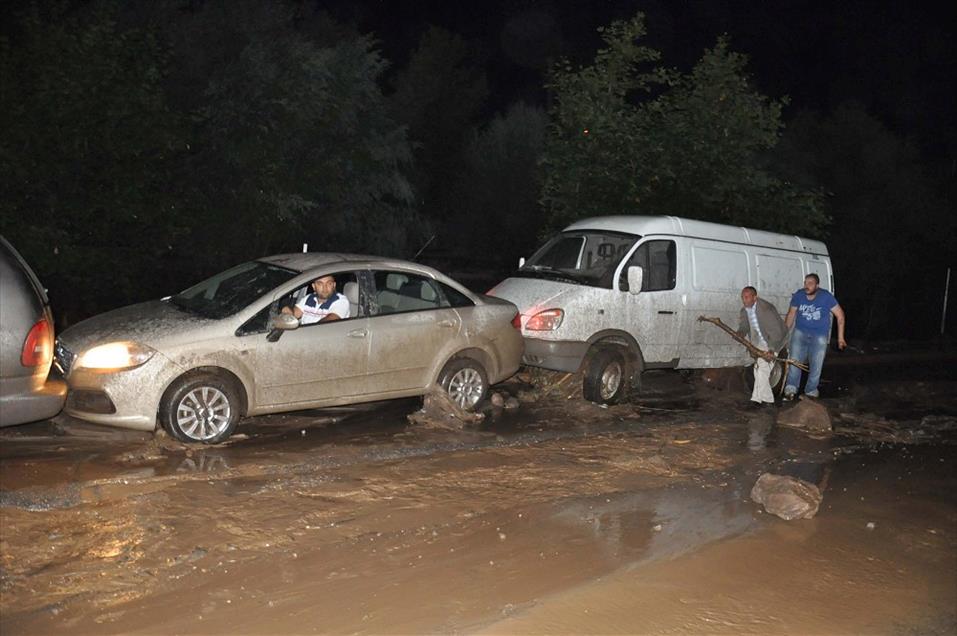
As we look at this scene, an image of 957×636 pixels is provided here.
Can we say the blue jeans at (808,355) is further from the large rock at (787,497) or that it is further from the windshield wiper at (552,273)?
the large rock at (787,497)

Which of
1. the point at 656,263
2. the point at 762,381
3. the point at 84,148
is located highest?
the point at 84,148

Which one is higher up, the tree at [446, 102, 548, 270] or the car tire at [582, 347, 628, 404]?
the tree at [446, 102, 548, 270]

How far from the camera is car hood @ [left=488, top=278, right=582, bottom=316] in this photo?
10828 millimetres

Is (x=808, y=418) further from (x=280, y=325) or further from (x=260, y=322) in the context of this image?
(x=260, y=322)

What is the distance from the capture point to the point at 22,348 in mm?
6770

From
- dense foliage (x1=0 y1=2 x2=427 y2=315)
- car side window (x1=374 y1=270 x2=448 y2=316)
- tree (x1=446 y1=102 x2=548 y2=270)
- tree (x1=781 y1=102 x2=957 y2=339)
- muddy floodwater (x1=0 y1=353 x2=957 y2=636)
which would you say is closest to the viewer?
muddy floodwater (x1=0 y1=353 x2=957 y2=636)

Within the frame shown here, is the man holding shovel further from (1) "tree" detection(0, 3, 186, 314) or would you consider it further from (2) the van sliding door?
(1) "tree" detection(0, 3, 186, 314)

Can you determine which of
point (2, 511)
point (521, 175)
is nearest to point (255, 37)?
point (2, 511)

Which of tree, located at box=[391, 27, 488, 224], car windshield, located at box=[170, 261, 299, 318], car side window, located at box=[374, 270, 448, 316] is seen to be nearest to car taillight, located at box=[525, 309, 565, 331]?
car side window, located at box=[374, 270, 448, 316]

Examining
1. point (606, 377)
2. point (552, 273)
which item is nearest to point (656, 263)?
point (552, 273)

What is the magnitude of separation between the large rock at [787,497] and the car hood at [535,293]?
3721mm

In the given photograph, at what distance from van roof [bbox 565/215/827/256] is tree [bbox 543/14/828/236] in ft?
10.1

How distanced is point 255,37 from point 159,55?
23.0 ft

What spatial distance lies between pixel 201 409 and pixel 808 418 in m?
6.68
